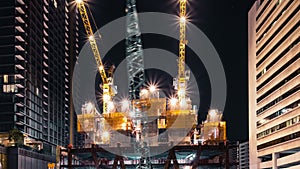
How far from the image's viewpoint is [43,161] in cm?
→ 11344

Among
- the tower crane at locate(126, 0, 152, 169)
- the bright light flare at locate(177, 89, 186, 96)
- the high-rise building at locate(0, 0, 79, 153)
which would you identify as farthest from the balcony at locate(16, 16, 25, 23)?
the bright light flare at locate(177, 89, 186, 96)

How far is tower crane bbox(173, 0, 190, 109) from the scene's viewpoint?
380 feet

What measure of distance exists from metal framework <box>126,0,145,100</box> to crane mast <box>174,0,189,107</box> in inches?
487

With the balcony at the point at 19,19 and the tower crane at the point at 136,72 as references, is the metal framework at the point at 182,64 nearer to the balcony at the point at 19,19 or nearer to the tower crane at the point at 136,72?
the tower crane at the point at 136,72

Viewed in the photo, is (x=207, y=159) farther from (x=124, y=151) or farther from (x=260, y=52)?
(x=260, y=52)

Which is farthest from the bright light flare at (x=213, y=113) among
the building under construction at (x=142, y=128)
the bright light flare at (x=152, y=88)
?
the bright light flare at (x=152, y=88)

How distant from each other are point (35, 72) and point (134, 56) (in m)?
44.2

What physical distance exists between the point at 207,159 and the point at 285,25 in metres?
51.7

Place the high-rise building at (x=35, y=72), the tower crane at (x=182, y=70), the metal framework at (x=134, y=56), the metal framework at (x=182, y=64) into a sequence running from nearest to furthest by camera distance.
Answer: the metal framework at (x=134, y=56)
the metal framework at (x=182, y=64)
the tower crane at (x=182, y=70)
the high-rise building at (x=35, y=72)

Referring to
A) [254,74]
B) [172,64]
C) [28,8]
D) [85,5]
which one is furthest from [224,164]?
[28,8]

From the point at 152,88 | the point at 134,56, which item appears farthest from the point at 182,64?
the point at 134,56

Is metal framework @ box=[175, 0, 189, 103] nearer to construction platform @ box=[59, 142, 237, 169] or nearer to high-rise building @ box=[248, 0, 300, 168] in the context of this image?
high-rise building @ box=[248, 0, 300, 168]

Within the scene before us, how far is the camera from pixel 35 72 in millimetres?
143250

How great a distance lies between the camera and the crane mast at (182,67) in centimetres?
11594
